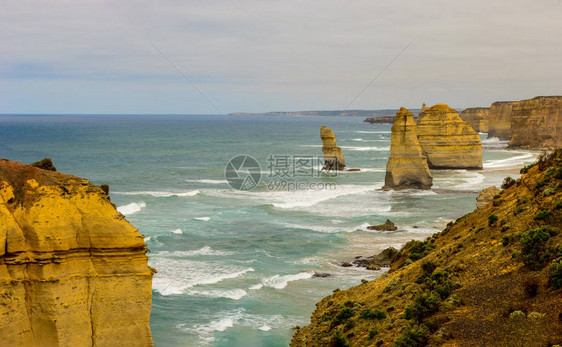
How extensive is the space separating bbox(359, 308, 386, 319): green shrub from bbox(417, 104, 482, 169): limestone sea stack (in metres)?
60.3

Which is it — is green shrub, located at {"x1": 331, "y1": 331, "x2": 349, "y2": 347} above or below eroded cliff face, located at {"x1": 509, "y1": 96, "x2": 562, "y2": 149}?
below

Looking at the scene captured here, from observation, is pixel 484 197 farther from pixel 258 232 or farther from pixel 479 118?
pixel 479 118

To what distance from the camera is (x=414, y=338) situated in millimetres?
15812

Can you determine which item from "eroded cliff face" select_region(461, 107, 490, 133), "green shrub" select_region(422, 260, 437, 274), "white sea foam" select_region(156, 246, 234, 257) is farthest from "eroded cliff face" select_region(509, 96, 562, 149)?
"green shrub" select_region(422, 260, 437, 274)

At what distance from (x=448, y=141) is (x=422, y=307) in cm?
6268

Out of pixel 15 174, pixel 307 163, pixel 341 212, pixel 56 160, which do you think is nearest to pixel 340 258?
Answer: pixel 341 212

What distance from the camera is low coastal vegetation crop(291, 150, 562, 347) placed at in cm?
1515

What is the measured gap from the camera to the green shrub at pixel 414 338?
51.1ft

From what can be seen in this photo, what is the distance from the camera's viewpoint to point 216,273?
1217 inches

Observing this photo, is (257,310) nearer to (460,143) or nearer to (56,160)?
(460,143)

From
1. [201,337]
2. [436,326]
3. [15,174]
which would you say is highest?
[15,174]

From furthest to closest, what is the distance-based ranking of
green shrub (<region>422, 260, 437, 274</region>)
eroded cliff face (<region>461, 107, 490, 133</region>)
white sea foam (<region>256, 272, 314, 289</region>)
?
eroded cliff face (<region>461, 107, 490, 133</region>), white sea foam (<region>256, 272, 314, 289</region>), green shrub (<region>422, 260, 437, 274</region>)

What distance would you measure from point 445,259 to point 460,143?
59.1m

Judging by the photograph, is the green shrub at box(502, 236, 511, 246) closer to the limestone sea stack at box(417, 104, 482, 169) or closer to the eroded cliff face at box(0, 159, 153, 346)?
the eroded cliff face at box(0, 159, 153, 346)
